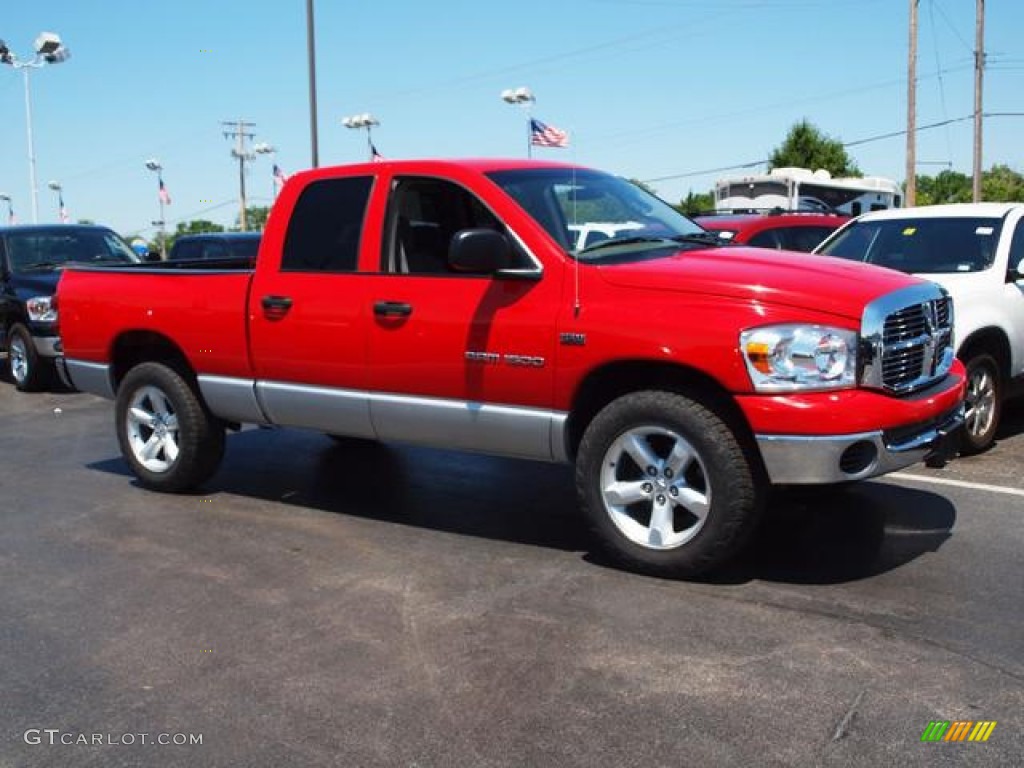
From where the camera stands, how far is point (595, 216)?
5.59 m

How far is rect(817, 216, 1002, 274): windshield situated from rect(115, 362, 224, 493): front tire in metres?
4.92

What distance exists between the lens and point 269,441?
28.1 ft

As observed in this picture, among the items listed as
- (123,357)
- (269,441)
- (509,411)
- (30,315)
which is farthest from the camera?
(30,315)

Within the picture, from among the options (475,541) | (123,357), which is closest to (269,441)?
(123,357)

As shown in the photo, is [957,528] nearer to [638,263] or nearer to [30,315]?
[638,263]

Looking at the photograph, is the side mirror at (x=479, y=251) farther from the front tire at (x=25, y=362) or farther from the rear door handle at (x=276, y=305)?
the front tire at (x=25, y=362)

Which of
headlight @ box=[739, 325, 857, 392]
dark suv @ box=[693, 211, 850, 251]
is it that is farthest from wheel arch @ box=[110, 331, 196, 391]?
dark suv @ box=[693, 211, 850, 251]

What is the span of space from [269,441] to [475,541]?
344 cm

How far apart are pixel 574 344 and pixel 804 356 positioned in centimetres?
106

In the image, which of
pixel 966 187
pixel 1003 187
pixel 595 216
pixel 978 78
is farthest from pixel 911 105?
pixel 966 187

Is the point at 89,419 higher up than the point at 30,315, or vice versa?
the point at 30,315

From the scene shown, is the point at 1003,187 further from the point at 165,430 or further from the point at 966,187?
the point at 165,430

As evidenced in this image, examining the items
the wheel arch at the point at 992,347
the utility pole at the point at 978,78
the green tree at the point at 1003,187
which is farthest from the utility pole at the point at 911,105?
the green tree at the point at 1003,187

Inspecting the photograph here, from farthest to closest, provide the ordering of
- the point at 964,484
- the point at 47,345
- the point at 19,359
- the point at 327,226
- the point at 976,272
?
the point at 19,359
the point at 47,345
the point at 976,272
the point at 964,484
the point at 327,226
